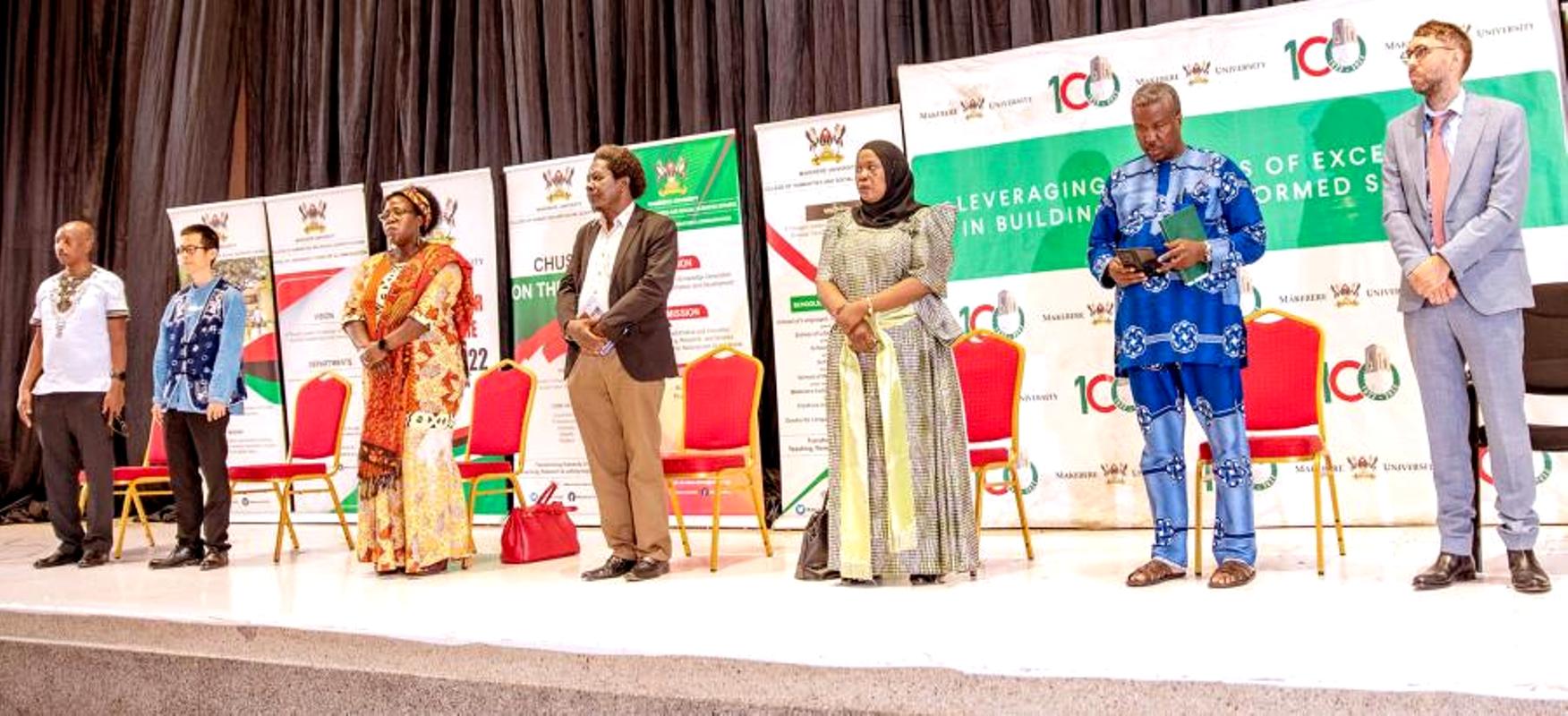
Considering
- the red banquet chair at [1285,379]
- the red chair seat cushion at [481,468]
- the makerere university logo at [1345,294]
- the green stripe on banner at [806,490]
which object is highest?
the makerere university logo at [1345,294]

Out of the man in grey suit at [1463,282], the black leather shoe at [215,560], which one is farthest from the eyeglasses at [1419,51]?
the black leather shoe at [215,560]

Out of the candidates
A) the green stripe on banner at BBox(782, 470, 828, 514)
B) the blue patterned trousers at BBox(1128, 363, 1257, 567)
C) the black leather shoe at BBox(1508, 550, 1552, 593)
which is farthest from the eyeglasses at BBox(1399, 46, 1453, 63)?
the green stripe on banner at BBox(782, 470, 828, 514)

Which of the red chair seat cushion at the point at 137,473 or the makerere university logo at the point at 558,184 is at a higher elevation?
the makerere university logo at the point at 558,184

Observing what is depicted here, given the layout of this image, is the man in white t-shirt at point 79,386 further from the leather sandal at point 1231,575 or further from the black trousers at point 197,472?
the leather sandal at point 1231,575

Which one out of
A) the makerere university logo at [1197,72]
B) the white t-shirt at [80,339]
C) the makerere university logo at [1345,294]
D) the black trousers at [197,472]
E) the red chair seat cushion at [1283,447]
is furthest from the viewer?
the white t-shirt at [80,339]

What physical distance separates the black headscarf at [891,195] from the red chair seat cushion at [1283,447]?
1.14 metres

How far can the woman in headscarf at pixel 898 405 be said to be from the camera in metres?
3.83

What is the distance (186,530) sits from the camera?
17.4 ft

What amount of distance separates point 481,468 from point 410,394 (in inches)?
27.6

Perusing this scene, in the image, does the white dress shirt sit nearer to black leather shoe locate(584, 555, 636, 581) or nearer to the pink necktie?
black leather shoe locate(584, 555, 636, 581)

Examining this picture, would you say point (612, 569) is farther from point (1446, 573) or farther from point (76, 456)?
point (76, 456)

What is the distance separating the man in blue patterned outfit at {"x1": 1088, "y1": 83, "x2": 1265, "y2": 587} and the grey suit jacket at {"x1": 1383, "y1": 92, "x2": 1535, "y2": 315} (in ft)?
1.34

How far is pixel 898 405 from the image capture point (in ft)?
12.6

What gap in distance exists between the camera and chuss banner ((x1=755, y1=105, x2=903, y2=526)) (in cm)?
561
